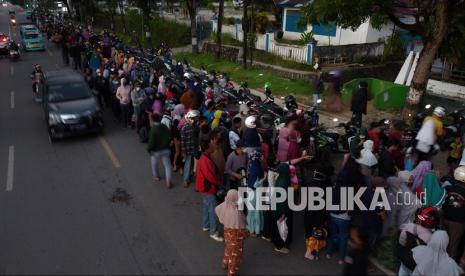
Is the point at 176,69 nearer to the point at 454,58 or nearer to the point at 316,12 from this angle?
the point at 316,12

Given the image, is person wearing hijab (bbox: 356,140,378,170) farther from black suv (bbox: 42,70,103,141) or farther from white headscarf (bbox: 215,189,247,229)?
black suv (bbox: 42,70,103,141)

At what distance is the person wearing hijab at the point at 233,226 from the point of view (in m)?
5.96

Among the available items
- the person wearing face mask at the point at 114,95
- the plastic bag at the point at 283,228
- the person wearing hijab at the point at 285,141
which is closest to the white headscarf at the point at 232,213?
the plastic bag at the point at 283,228

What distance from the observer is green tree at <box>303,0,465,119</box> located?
11648mm

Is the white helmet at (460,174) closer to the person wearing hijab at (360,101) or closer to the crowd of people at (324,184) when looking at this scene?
the crowd of people at (324,184)

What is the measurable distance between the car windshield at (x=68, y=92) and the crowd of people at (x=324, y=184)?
3153 mm

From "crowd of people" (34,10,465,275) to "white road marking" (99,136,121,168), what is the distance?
1464mm

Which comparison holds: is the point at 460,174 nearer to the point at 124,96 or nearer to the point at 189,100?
the point at 189,100

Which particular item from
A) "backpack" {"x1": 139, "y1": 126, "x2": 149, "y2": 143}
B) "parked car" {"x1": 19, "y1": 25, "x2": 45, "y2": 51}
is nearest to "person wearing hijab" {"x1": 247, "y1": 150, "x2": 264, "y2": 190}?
"backpack" {"x1": 139, "y1": 126, "x2": 149, "y2": 143}

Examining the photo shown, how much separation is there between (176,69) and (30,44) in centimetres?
1965

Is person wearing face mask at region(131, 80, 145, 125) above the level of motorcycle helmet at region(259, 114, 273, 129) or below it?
above

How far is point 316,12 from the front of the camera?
12.0 metres

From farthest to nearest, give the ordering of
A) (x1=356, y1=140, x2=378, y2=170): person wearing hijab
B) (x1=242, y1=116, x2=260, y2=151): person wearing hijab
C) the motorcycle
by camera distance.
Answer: the motorcycle, (x1=242, y1=116, x2=260, y2=151): person wearing hijab, (x1=356, y1=140, x2=378, y2=170): person wearing hijab

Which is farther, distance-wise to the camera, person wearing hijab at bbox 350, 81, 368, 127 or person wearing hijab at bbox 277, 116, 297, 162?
person wearing hijab at bbox 350, 81, 368, 127
